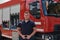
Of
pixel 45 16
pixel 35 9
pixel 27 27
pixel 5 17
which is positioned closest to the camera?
pixel 27 27

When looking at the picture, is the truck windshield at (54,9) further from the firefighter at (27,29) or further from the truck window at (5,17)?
the truck window at (5,17)

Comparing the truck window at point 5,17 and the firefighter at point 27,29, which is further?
the truck window at point 5,17

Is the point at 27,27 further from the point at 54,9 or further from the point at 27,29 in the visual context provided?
A: the point at 54,9

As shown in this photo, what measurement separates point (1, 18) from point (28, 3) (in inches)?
191

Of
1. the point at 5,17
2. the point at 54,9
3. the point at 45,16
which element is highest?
the point at 54,9

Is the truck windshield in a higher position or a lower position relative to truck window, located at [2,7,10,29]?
higher

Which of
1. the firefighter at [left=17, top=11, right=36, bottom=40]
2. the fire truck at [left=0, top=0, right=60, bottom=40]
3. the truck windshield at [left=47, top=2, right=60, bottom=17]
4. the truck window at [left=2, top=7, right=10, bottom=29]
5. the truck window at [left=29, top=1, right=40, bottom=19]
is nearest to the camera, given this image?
the firefighter at [left=17, top=11, right=36, bottom=40]

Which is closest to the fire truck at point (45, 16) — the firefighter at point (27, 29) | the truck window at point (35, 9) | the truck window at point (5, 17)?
the truck window at point (35, 9)

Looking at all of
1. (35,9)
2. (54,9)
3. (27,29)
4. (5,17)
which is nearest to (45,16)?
(54,9)

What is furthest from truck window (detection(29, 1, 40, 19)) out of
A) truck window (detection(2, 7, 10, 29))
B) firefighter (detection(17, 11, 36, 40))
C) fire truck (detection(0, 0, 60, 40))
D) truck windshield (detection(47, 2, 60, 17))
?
truck window (detection(2, 7, 10, 29))

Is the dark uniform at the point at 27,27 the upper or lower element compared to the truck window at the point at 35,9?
lower

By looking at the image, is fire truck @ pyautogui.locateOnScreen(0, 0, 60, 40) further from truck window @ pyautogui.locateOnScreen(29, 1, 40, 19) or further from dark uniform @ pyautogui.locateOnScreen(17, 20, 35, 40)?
dark uniform @ pyautogui.locateOnScreen(17, 20, 35, 40)

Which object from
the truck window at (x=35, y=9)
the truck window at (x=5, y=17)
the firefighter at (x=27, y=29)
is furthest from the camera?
the truck window at (x=5, y=17)

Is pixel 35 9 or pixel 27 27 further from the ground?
pixel 35 9
